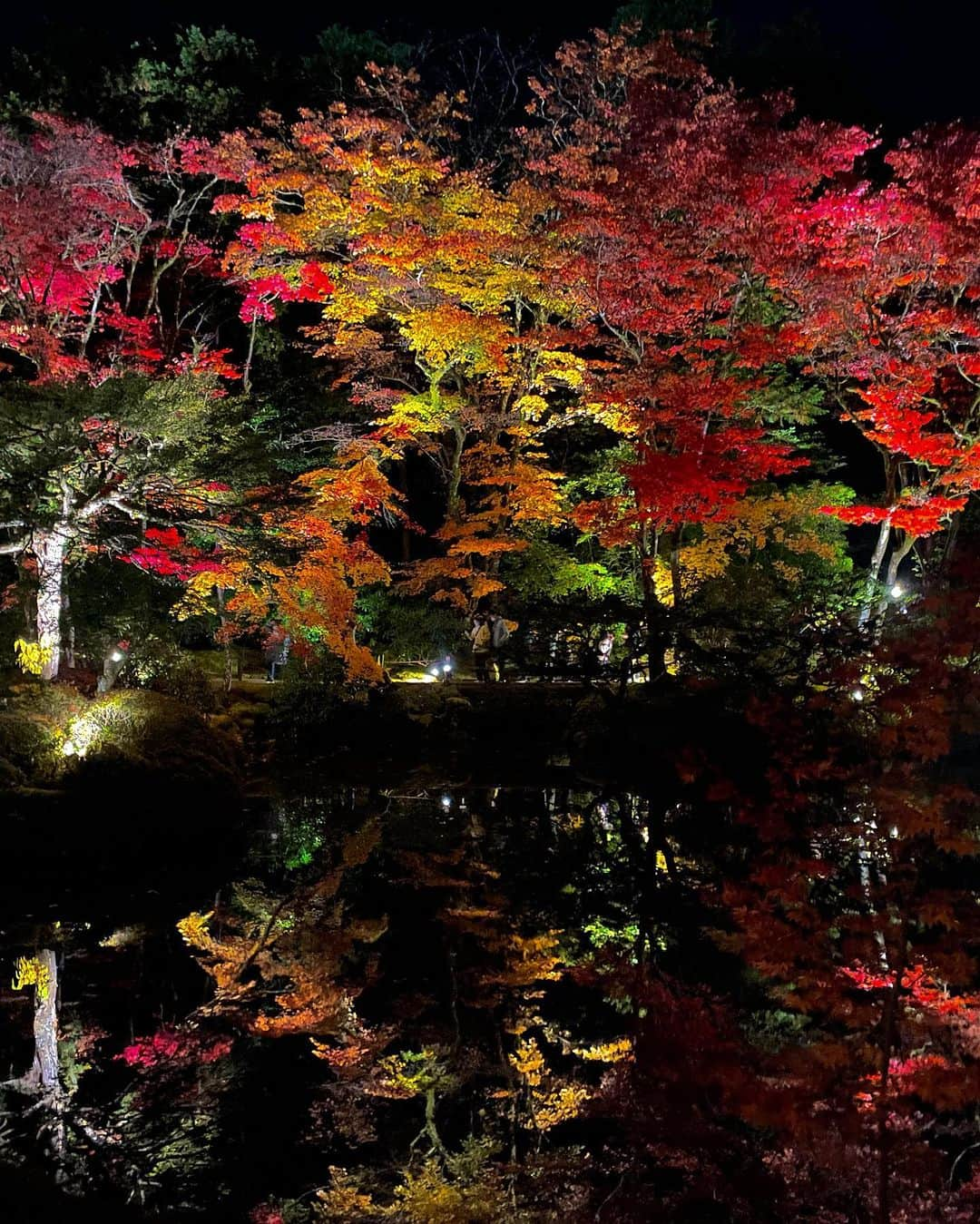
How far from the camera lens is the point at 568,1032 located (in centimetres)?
620

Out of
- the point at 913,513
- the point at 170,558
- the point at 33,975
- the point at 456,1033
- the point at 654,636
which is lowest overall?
the point at 456,1033

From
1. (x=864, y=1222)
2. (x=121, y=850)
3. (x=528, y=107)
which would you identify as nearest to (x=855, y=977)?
(x=864, y=1222)

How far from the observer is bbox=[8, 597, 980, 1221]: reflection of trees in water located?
460 centimetres

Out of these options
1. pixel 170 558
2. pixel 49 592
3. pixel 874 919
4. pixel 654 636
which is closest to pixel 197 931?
pixel 49 592

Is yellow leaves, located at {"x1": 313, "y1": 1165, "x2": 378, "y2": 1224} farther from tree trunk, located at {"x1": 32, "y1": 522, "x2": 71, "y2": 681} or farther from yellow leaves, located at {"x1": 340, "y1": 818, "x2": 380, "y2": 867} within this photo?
tree trunk, located at {"x1": 32, "y1": 522, "x2": 71, "y2": 681}

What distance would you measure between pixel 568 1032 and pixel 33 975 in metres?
4.23

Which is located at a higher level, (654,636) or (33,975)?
(654,636)

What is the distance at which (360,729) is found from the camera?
1544 centimetres

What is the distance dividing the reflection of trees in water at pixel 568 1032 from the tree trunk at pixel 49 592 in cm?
351

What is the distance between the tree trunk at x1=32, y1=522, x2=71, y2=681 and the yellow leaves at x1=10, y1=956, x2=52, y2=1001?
4664 mm

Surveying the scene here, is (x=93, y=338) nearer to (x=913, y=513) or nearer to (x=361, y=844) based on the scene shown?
(x=361, y=844)

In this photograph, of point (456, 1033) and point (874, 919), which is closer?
point (456, 1033)

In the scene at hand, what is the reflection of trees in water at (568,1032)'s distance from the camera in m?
4.60

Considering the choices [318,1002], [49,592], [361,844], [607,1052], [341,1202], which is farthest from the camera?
[49,592]
